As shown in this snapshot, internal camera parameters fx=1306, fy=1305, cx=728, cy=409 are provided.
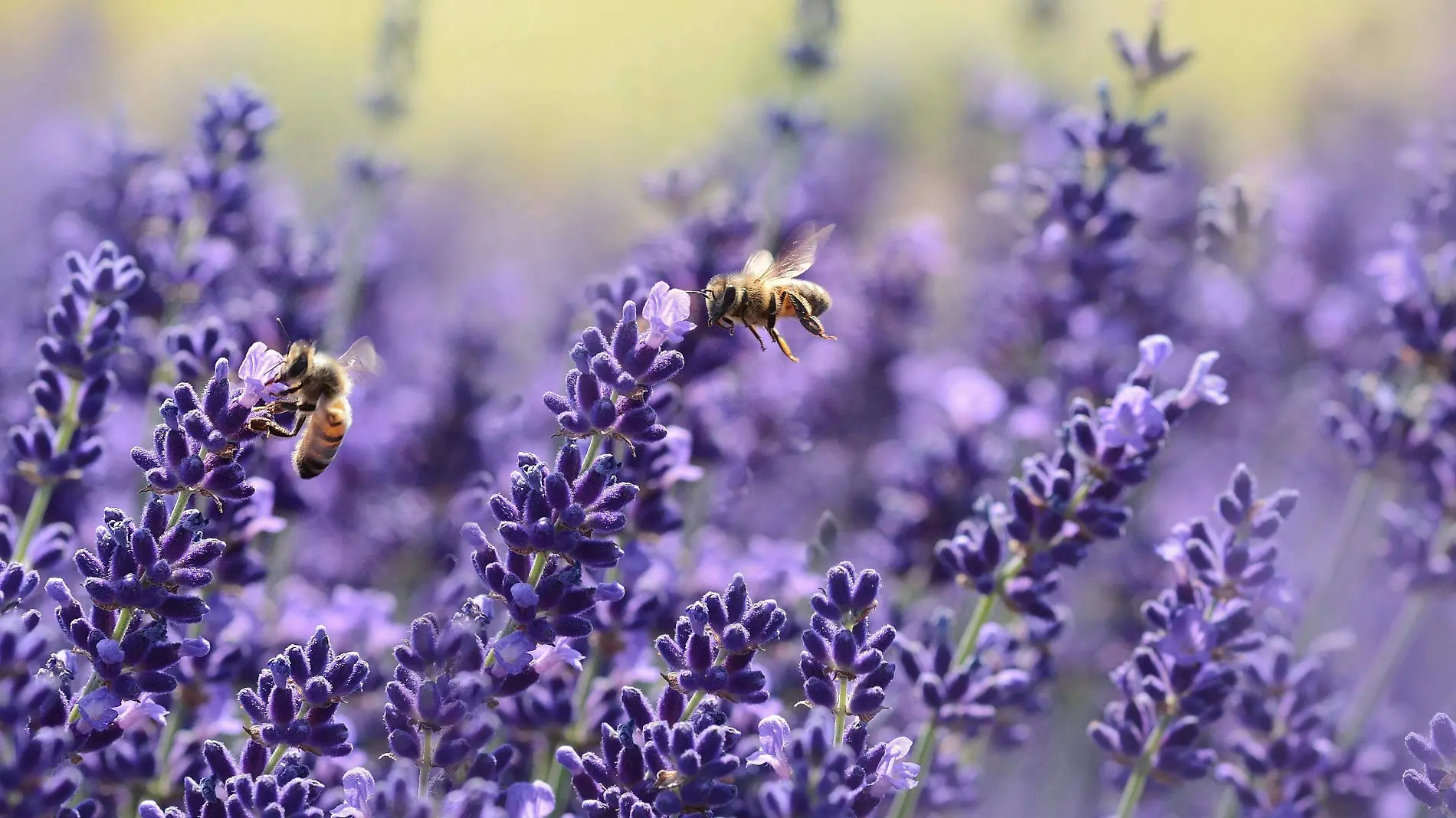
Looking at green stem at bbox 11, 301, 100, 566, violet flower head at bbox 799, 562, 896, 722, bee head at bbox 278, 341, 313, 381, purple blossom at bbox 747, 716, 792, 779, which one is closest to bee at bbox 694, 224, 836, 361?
bee head at bbox 278, 341, 313, 381

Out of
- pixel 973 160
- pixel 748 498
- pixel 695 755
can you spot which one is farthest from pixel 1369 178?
pixel 695 755

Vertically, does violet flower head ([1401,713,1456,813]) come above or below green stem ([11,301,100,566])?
below

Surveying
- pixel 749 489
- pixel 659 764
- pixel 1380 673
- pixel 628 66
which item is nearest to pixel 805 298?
pixel 749 489

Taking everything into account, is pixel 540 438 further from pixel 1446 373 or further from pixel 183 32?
pixel 183 32

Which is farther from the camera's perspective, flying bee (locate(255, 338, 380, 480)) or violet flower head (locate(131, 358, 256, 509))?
flying bee (locate(255, 338, 380, 480))

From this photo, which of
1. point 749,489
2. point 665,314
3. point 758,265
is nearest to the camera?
point 665,314

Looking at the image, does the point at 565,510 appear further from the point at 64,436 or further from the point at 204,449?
the point at 64,436

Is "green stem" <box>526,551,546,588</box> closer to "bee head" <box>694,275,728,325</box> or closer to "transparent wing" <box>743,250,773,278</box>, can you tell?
"bee head" <box>694,275,728,325</box>
